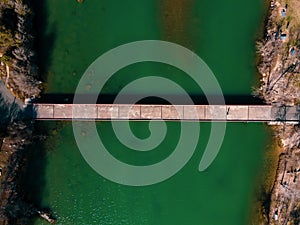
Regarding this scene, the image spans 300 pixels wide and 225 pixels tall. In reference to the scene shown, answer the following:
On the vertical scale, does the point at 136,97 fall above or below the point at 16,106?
above

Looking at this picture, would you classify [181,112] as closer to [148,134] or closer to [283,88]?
[148,134]

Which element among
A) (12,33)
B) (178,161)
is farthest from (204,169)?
(12,33)

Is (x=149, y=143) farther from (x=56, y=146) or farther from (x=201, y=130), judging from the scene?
(x=56, y=146)

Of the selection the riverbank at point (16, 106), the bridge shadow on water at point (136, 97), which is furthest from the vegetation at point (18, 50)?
the bridge shadow on water at point (136, 97)

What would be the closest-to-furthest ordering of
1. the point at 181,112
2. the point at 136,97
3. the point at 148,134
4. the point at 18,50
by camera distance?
the point at 18,50 < the point at 181,112 < the point at 136,97 < the point at 148,134

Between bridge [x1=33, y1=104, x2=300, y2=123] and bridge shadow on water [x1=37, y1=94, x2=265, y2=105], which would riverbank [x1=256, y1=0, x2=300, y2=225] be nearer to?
bridge [x1=33, y1=104, x2=300, y2=123]

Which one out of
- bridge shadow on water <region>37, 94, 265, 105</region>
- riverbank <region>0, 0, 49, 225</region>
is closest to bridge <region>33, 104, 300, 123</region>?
bridge shadow on water <region>37, 94, 265, 105</region>

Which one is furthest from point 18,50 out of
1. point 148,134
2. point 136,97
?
point 148,134
